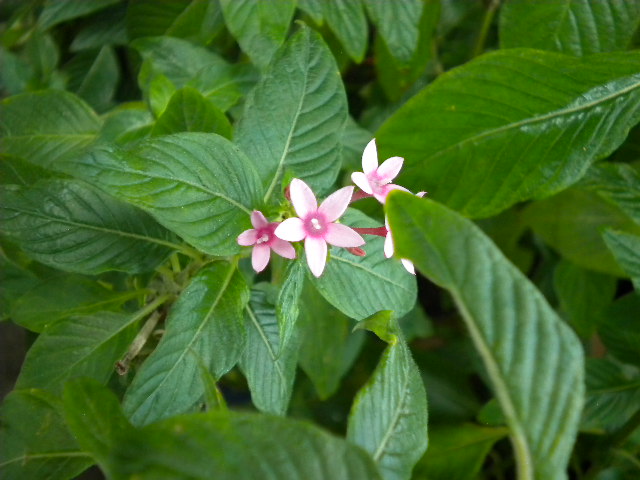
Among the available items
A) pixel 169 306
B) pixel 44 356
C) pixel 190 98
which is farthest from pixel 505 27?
pixel 44 356

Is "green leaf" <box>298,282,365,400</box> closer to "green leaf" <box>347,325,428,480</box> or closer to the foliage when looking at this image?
the foliage

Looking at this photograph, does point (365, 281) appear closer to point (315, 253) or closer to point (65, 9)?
point (315, 253)

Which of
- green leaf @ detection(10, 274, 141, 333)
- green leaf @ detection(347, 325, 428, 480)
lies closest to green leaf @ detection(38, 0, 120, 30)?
green leaf @ detection(10, 274, 141, 333)

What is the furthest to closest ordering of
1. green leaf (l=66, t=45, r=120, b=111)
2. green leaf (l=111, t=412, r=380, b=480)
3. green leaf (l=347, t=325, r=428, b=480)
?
green leaf (l=66, t=45, r=120, b=111) < green leaf (l=347, t=325, r=428, b=480) < green leaf (l=111, t=412, r=380, b=480)

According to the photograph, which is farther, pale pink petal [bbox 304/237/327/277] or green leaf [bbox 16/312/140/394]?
green leaf [bbox 16/312/140/394]

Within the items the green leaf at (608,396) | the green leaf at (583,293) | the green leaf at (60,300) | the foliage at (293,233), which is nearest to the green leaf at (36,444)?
the foliage at (293,233)

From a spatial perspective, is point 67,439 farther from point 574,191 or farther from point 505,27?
point 574,191
